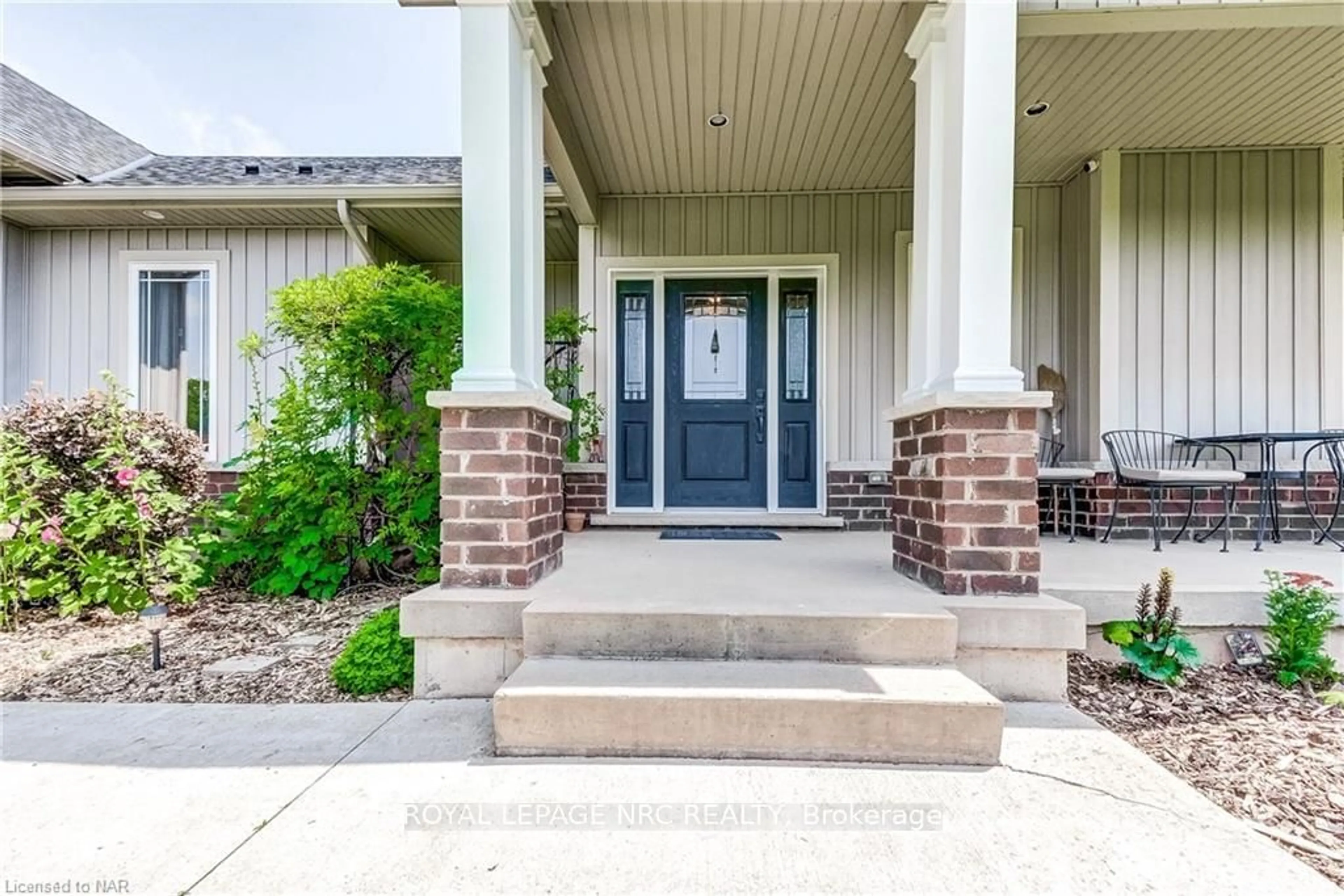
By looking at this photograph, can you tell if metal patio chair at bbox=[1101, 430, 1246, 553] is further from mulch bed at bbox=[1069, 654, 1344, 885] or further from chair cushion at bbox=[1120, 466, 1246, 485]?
mulch bed at bbox=[1069, 654, 1344, 885]

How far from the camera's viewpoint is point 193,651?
291 centimetres

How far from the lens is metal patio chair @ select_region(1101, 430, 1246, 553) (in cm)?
363

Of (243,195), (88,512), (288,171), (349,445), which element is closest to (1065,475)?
(349,445)

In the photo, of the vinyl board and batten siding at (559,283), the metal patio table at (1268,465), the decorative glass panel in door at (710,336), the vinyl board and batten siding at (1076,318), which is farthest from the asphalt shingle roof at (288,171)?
the metal patio table at (1268,465)

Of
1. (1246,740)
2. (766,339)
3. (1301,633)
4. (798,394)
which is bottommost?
(1246,740)

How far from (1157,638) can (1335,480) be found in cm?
295

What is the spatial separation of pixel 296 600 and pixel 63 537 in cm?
114

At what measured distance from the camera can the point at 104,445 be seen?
3578 mm

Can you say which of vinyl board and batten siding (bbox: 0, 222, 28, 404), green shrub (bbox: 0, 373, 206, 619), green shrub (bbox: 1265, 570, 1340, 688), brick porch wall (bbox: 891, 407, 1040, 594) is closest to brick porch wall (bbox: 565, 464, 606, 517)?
green shrub (bbox: 0, 373, 206, 619)

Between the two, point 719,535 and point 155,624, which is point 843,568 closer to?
point 719,535

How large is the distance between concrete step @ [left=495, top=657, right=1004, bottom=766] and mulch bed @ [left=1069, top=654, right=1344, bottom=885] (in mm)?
607

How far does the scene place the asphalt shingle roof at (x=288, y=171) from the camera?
5066 mm

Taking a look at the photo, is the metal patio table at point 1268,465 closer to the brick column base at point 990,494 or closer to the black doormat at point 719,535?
the brick column base at point 990,494

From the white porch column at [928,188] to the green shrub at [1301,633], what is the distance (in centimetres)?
149
